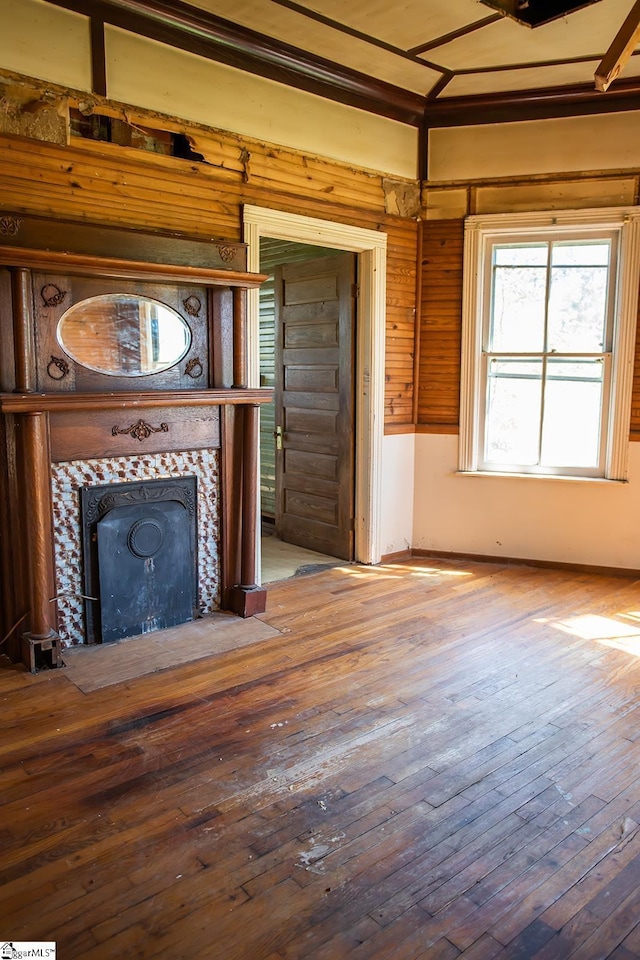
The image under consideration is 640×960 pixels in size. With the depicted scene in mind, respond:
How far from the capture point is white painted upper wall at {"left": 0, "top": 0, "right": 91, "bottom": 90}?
3174 mm

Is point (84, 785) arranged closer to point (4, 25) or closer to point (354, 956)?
point (354, 956)

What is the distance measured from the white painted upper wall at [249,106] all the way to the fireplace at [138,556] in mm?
2072

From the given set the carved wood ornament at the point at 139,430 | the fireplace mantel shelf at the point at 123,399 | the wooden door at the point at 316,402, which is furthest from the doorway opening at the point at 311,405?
the carved wood ornament at the point at 139,430

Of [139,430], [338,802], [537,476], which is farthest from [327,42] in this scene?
[338,802]

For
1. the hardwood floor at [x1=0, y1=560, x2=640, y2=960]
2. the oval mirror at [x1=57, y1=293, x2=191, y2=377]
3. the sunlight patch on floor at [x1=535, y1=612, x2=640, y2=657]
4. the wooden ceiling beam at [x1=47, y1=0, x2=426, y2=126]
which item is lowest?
the hardwood floor at [x1=0, y1=560, x2=640, y2=960]

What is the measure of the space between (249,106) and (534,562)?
3664mm

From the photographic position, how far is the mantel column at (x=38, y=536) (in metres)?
3.21

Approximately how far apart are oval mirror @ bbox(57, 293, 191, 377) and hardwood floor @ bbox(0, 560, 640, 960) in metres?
1.57

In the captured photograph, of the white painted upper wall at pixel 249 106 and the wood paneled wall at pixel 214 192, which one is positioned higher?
the white painted upper wall at pixel 249 106

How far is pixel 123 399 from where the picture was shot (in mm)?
3424

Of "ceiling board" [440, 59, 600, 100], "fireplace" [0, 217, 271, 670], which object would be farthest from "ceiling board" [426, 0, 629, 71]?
"fireplace" [0, 217, 271, 670]

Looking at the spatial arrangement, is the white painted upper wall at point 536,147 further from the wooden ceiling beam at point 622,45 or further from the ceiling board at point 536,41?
the wooden ceiling beam at point 622,45

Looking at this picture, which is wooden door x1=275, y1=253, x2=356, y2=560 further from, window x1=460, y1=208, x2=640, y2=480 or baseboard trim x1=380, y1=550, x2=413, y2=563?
→ window x1=460, y1=208, x2=640, y2=480

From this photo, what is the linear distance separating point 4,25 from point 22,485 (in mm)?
2139
